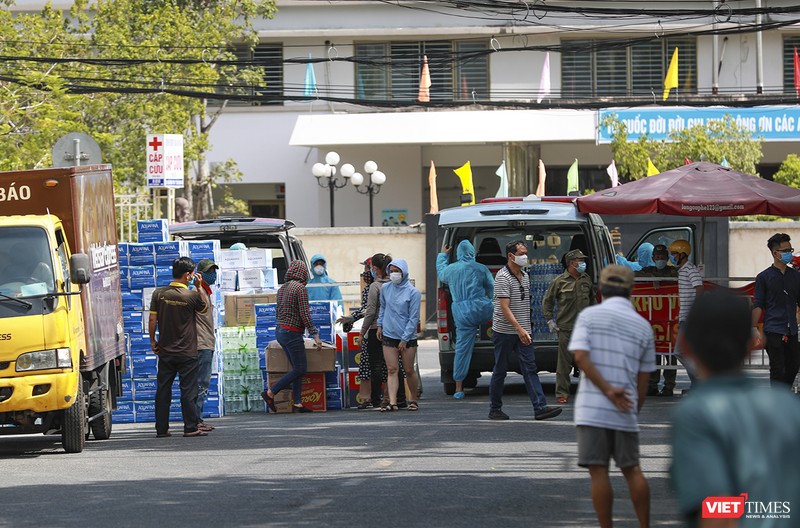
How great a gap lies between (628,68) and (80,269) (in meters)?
32.5

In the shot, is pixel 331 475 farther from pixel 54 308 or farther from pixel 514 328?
pixel 514 328

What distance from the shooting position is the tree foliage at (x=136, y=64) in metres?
27.0

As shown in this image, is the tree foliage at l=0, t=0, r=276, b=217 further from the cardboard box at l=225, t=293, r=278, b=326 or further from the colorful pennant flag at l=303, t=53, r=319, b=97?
the cardboard box at l=225, t=293, r=278, b=326

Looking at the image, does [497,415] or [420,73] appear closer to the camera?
[497,415]

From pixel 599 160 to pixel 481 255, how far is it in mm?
24979

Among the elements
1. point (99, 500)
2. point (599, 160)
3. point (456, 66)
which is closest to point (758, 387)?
point (99, 500)

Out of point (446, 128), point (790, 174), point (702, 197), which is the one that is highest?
point (446, 128)

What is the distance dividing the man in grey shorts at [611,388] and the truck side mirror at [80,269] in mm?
6479

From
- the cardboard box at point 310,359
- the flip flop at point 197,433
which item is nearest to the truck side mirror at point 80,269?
the flip flop at point 197,433

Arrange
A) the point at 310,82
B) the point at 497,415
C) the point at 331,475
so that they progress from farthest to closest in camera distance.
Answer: the point at 310,82
the point at 497,415
the point at 331,475

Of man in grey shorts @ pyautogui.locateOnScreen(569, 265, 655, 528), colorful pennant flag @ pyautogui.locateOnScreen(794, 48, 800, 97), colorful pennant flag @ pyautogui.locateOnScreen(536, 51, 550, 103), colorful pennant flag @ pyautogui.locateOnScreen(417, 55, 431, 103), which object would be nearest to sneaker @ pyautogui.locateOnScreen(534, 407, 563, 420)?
man in grey shorts @ pyautogui.locateOnScreen(569, 265, 655, 528)

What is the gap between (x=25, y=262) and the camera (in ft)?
43.3

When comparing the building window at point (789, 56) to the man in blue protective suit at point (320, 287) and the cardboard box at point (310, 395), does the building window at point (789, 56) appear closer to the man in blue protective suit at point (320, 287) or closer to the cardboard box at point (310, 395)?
the man in blue protective suit at point (320, 287)

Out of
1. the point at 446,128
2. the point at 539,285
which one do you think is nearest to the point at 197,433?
the point at 539,285
